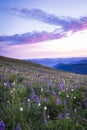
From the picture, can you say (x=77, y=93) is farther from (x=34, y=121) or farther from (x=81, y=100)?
(x=34, y=121)

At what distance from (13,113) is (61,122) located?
118 centimetres

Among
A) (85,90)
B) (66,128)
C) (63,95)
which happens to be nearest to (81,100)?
(63,95)

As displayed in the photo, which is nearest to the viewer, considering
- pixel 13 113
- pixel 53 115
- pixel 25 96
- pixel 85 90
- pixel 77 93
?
pixel 13 113

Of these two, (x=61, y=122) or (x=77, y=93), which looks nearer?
(x=61, y=122)

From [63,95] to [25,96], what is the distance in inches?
46.8

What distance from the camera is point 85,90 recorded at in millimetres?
9312

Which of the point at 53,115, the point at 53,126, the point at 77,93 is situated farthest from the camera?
the point at 77,93

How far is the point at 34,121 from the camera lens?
5.27 meters

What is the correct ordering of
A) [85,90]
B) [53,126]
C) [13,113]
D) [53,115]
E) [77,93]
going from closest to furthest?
1. [53,126]
2. [13,113]
3. [53,115]
4. [77,93]
5. [85,90]

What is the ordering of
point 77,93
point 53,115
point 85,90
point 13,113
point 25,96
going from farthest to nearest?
1. point 85,90
2. point 77,93
3. point 25,96
4. point 53,115
5. point 13,113

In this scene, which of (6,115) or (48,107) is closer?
(6,115)

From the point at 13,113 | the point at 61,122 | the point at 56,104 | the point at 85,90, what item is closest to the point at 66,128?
the point at 61,122

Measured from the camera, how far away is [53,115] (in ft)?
20.1

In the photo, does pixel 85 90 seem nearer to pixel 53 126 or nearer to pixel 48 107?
pixel 48 107
